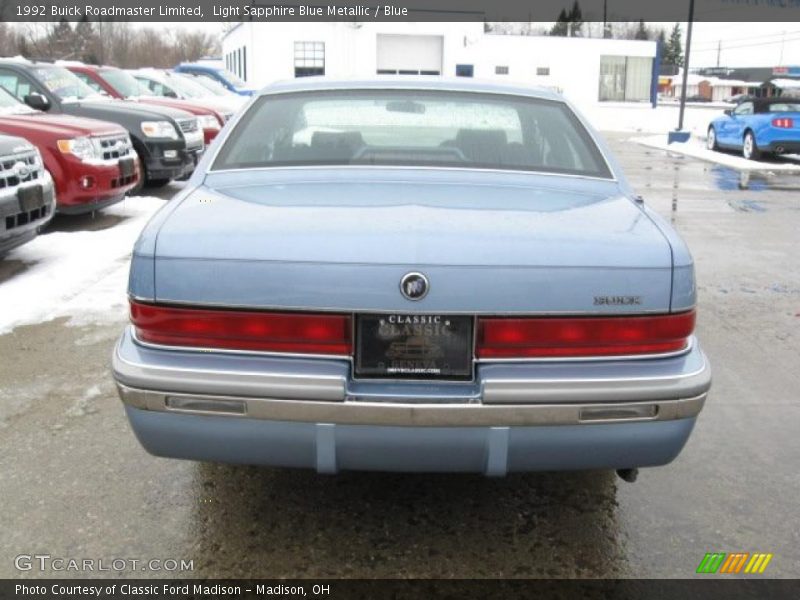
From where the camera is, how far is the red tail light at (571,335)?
240 centimetres

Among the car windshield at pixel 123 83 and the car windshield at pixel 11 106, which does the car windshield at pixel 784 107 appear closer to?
the car windshield at pixel 123 83

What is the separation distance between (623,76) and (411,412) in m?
57.0

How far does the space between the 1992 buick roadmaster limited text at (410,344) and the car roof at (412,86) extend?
1.45 metres

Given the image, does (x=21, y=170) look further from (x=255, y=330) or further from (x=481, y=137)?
(x=255, y=330)

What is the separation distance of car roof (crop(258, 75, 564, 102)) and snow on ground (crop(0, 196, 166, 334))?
2.28m

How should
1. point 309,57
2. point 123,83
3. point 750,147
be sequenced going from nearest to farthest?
point 123,83, point 750,147, point 309,57

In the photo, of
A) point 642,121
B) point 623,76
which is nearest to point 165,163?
point 642,121

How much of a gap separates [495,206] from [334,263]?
0.74 meters

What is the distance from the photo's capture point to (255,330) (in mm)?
2420

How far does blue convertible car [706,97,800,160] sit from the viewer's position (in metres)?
17.1

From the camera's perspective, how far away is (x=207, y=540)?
281cm

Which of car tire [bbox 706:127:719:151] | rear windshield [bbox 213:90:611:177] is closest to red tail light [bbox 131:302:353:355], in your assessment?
rear windshield [bbox 213:90:611:177]

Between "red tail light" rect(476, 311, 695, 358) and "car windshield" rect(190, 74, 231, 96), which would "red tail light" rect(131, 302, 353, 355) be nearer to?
→ "red tail light" rect(476, 311, 695, 358)

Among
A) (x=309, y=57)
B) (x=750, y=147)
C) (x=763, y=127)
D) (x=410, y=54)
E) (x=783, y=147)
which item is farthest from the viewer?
(x=410, y=54)
